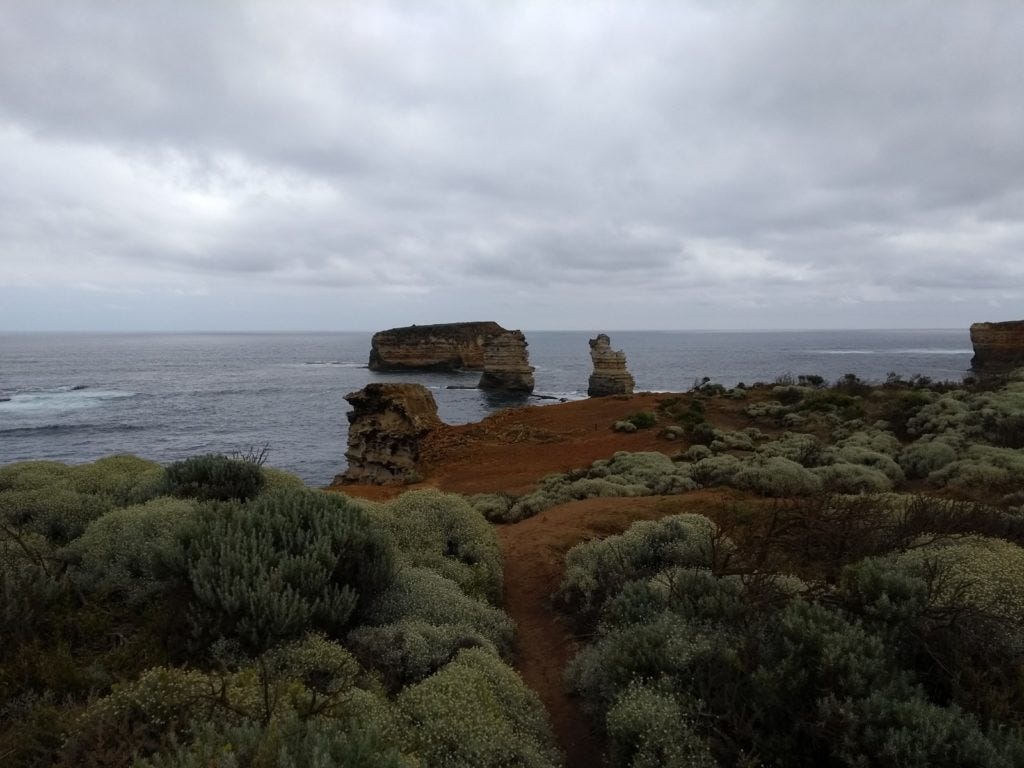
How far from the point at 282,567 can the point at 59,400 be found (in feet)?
196

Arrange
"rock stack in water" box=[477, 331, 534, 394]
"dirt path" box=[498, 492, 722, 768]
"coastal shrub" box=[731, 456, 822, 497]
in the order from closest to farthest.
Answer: "dirt path" box=[498, 492, 722, 768] < "coastal shrub" box=[731, 456, 822, 497] < "rock stack in water" box=[477, 331, 534, 394]

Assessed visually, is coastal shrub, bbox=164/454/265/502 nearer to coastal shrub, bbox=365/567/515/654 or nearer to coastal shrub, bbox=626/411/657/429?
coastal shrub, bbox=365/567/515/654

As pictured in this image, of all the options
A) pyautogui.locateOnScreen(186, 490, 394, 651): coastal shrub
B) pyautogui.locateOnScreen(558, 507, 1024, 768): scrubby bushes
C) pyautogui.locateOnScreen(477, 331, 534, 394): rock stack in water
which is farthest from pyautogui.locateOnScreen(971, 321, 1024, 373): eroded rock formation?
pyautogui.locateOnScreen(186, 490, 394, 651): coastal shrub

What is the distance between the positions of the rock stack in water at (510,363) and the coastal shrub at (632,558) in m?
47.5

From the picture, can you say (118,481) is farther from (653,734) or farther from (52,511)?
(653,734)

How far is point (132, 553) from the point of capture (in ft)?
18.8

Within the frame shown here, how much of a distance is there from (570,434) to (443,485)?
29.7 feet

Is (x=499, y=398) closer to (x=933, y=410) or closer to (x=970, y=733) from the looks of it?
(x=933, y=410)

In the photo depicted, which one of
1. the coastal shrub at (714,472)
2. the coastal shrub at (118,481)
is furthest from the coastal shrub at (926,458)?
the coastal shrub at (118,481)

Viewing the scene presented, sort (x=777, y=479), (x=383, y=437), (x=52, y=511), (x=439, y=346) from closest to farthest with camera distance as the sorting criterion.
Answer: (x=52, y=511)
(x=777, y=479)
(x=383, y=437)
(x=439, y=346)

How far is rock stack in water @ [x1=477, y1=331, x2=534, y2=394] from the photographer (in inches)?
2175

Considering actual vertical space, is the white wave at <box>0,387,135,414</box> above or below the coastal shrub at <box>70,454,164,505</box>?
below

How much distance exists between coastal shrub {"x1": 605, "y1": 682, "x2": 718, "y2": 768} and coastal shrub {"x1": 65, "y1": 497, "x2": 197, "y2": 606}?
152 inches

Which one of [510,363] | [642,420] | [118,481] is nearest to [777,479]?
[118,481]
